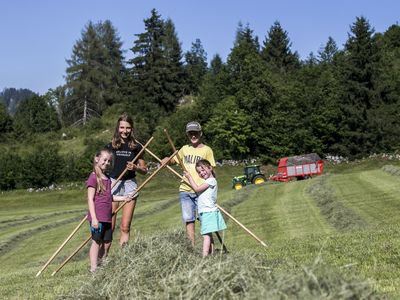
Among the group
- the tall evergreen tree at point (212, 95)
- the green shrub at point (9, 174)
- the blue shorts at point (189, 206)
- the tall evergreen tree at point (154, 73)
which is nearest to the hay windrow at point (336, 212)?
the blue shorts at point (189, 206)

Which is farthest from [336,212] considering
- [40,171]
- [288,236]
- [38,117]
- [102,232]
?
[38,117]

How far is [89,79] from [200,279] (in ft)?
236

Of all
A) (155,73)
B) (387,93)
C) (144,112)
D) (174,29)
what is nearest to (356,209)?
(387,93)

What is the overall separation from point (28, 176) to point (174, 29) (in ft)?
163

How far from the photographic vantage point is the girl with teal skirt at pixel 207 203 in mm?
7254

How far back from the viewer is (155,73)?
75.8 meters

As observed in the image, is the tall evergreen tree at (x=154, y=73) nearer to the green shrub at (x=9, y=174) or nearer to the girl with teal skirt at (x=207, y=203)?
the green shrub at (x=9, y=174)

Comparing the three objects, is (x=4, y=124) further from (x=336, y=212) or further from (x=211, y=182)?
(x=211, y=182)

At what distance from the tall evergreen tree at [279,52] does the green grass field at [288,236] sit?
61877 millimetres

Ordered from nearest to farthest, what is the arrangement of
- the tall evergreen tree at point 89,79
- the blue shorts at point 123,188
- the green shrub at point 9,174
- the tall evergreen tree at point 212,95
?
1. the blue shorts at point 123,188
2. the green shrub at point 9,174
3. the tall evergreen tree at point 212,95
4. the tall evergreen tree at point 89,79

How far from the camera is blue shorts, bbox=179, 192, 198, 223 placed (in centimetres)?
817

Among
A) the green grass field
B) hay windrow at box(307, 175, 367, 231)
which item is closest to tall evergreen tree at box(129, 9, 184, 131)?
the green grass field

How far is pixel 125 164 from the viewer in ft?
26.8

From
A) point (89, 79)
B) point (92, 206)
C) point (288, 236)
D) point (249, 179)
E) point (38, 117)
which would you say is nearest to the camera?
point (92, 206)
